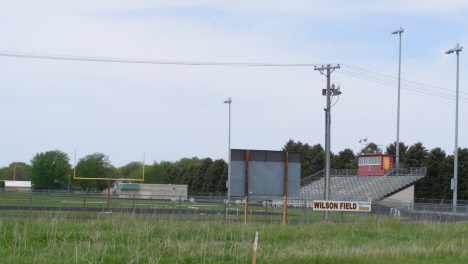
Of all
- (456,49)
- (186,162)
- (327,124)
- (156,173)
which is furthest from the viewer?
(186,162)

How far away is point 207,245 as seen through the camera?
13906 millimetres

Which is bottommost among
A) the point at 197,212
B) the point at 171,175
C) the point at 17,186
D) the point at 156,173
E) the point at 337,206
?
the point at 156,173

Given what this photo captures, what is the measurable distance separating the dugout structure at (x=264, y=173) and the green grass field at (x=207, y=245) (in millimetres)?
3196

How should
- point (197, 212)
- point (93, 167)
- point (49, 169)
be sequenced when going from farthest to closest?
point (49, 169) < point (93, 167) < point (197, 212)

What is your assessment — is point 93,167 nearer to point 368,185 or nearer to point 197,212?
point 368,185

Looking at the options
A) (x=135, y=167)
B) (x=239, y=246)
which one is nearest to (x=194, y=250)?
(x=239, y=246)

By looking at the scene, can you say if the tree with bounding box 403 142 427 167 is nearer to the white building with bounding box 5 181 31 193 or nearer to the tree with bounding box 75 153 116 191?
the tree with bounding box 75 153 116 191

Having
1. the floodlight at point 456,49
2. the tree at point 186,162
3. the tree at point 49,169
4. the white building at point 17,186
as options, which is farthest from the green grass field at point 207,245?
the tree at point 186,162

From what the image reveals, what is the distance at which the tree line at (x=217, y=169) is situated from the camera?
187 ft

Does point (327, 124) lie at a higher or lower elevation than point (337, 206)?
higher

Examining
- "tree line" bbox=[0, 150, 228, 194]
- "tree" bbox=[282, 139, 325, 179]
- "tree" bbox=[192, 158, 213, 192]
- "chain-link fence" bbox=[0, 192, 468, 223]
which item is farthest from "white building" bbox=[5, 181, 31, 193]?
"chain-link fence" bbox=[0, 192, 468, 223]

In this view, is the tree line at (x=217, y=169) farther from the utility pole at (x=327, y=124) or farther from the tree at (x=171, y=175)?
the utility pole at (x=327, y=124)

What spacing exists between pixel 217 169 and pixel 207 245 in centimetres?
6764

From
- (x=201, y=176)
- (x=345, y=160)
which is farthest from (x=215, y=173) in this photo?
(x=345, y=160)
